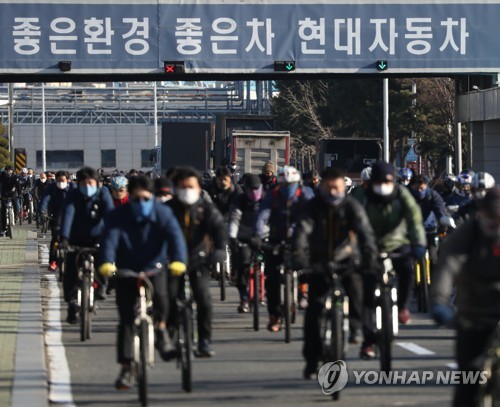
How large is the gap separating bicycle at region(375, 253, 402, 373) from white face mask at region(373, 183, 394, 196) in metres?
0.57

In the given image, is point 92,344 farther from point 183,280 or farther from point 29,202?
point 29,202

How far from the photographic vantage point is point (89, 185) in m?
16.4

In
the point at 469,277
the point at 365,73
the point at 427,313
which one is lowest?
the point at 427,313

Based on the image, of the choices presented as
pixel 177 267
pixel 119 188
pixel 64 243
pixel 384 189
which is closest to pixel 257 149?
pixel 119 188

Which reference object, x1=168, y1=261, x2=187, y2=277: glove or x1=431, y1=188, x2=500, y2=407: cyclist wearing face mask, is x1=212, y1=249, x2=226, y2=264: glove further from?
x1=431, y1=188, x2=500, y2=407: cyclist wearing face mask

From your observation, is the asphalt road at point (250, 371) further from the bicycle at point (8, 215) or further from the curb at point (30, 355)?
the bicycle at point (8, 215)

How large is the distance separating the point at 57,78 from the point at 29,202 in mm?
16304

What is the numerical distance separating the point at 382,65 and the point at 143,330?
914 inches

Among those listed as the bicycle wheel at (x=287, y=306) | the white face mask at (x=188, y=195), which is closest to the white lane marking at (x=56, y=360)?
the white face mask at (x=188, y=195)

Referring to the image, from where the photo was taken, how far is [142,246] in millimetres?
11180

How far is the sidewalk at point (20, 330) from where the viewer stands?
11586 mm

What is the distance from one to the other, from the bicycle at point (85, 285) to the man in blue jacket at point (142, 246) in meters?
4.12

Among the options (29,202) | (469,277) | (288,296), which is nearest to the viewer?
(469,277)

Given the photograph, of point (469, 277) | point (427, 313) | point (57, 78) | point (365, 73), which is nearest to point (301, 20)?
point (365, 73)
